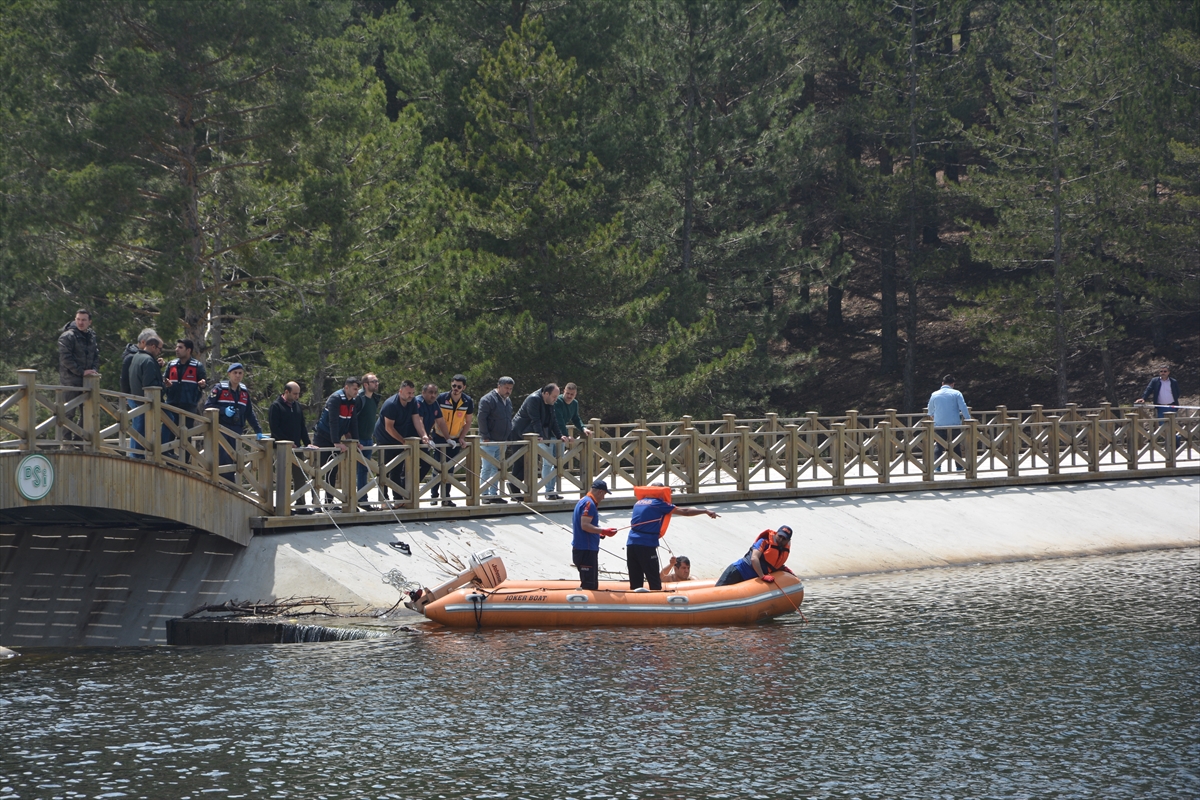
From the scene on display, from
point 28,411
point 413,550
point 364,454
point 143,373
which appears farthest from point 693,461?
point 28,411

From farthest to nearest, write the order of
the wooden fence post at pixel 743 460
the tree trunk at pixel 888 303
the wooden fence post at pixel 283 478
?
1. the tree trunk at pixel 888 303
2. the wooden fence post at pixel 743 460
3. the wooden fence post at pixel 283 478

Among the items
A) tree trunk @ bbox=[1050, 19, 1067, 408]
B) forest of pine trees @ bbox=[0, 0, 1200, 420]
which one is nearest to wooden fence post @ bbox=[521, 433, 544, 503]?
forest of pine trees @ bbox=[0, 0, 1200, 420]

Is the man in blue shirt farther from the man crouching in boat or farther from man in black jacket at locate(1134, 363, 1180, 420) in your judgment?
the man crouching in boat

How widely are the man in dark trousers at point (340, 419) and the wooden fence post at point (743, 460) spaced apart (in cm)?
719

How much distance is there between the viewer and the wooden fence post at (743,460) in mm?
24688

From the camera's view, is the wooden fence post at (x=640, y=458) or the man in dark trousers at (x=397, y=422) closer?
the man in dark trousers at (x=397, y=422)

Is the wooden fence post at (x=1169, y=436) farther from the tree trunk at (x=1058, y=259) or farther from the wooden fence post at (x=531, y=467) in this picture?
the wooden fence post at (x=531, y=467)

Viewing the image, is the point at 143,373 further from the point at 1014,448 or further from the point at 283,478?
the point at 1014,448

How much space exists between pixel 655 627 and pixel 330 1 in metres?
23.9

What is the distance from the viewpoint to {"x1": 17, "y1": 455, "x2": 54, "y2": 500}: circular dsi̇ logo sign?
667 inches

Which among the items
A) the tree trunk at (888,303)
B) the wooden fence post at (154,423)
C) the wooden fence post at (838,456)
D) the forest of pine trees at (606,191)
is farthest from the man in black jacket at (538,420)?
the tree trunk at (888,303)

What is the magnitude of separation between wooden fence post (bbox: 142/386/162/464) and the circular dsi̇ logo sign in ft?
4.78

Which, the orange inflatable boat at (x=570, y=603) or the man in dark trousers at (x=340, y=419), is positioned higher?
the man in dark trousers at (x=340, y=419)

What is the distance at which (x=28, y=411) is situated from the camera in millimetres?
17031
